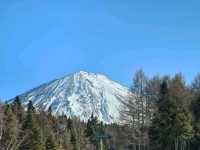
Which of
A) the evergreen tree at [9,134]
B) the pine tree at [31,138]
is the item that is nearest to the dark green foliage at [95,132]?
the pine tree at [31,138]

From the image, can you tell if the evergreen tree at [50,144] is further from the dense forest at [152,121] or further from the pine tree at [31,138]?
the pine tree at [31,138]

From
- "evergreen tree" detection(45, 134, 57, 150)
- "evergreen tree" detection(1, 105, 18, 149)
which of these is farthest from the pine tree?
"evergreen tree" detection(45, 134, 57, 150)

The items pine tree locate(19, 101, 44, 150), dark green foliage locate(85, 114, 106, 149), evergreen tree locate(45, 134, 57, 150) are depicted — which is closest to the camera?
pine tree locate(19, 101, 44, 150)

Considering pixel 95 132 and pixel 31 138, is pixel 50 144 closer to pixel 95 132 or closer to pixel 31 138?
pixel 31 138

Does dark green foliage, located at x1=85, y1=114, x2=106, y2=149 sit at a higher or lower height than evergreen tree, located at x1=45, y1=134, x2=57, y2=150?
higher

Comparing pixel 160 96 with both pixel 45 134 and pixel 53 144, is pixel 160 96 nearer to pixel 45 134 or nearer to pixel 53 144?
pixel 53 144

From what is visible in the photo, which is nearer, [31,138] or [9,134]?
[9,134]

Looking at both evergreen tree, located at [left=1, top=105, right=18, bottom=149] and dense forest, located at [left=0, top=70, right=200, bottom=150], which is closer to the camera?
dense forest, located at [left=0, top=70, right=200, bottom=150]

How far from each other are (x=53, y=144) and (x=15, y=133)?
7.44m

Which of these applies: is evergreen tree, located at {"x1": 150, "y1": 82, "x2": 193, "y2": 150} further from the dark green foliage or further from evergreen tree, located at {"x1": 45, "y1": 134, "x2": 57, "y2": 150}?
the dark green foliage

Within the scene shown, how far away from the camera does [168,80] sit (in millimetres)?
79375

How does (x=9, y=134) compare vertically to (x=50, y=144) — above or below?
above

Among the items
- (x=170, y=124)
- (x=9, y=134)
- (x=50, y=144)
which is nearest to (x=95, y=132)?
(x=50, y=144)

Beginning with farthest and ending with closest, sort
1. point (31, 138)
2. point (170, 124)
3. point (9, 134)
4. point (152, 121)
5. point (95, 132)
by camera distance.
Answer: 1. point (95, 132)
2. point (31, 138)
3. point (9, 134)
4. point (152, 121)
5. point (170, 124)
